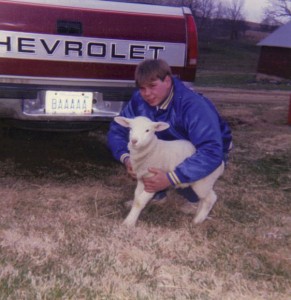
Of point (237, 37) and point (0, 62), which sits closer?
point (0, 62)

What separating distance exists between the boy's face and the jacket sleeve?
0.67 ft

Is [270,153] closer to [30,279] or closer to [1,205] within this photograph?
[1,205]

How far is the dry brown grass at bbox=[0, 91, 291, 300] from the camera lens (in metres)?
2.81

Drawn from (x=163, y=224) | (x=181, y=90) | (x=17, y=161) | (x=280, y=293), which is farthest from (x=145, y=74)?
(x=17, y=161)

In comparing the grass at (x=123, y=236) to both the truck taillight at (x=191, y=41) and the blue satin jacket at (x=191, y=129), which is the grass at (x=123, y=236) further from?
the truck taillight at (x=191, y=41)

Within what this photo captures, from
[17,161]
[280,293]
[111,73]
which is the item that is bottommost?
[17,161]

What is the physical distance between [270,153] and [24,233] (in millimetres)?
3670

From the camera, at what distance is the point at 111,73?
15.0 ft

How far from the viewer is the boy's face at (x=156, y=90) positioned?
11.5ft

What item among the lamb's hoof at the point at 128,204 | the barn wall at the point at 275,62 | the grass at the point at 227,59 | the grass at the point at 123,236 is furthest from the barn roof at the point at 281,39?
the lamb's hoof at the point at 128,204

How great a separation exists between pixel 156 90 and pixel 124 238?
3.51ft

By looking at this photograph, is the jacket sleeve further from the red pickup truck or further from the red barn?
the red barn

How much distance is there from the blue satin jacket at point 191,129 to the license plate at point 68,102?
795 millimetres

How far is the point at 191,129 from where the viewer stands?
11.7 ft
